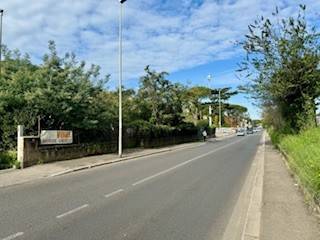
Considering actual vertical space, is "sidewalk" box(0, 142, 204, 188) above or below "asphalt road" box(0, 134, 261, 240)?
above

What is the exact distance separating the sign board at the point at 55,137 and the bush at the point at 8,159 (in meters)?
1.67

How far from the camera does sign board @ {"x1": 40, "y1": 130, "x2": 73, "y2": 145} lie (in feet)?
66.6

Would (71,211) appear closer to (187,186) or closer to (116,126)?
(187,186)

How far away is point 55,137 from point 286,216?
49.8ft

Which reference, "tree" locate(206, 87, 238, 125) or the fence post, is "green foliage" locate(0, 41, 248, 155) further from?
"tree" locate(206, 87, 238, 125)

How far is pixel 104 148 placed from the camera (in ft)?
88.0

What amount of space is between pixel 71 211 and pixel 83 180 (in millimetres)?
5617

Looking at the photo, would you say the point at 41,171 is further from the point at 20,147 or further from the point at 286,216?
the point at 286,216

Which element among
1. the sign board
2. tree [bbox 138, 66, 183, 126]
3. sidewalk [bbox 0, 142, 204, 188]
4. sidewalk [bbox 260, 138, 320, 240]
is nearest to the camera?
sidewalk [bbox 260, 138, 320, 240]

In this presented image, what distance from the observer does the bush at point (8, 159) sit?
1806cm

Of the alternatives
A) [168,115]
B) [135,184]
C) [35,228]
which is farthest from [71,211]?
[168,115]

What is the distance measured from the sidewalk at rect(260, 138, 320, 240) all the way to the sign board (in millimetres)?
11849

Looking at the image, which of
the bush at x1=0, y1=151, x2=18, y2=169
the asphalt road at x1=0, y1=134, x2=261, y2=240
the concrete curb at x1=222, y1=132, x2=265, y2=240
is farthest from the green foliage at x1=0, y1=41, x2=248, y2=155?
the concrete curb at x1=222, y1=132, x2=265, y2=240

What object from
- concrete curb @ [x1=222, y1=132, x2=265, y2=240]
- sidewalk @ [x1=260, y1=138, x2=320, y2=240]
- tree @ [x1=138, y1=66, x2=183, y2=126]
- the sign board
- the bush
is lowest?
concrete curb @ [x1=222, y1=132, x2=265, y2=240]
